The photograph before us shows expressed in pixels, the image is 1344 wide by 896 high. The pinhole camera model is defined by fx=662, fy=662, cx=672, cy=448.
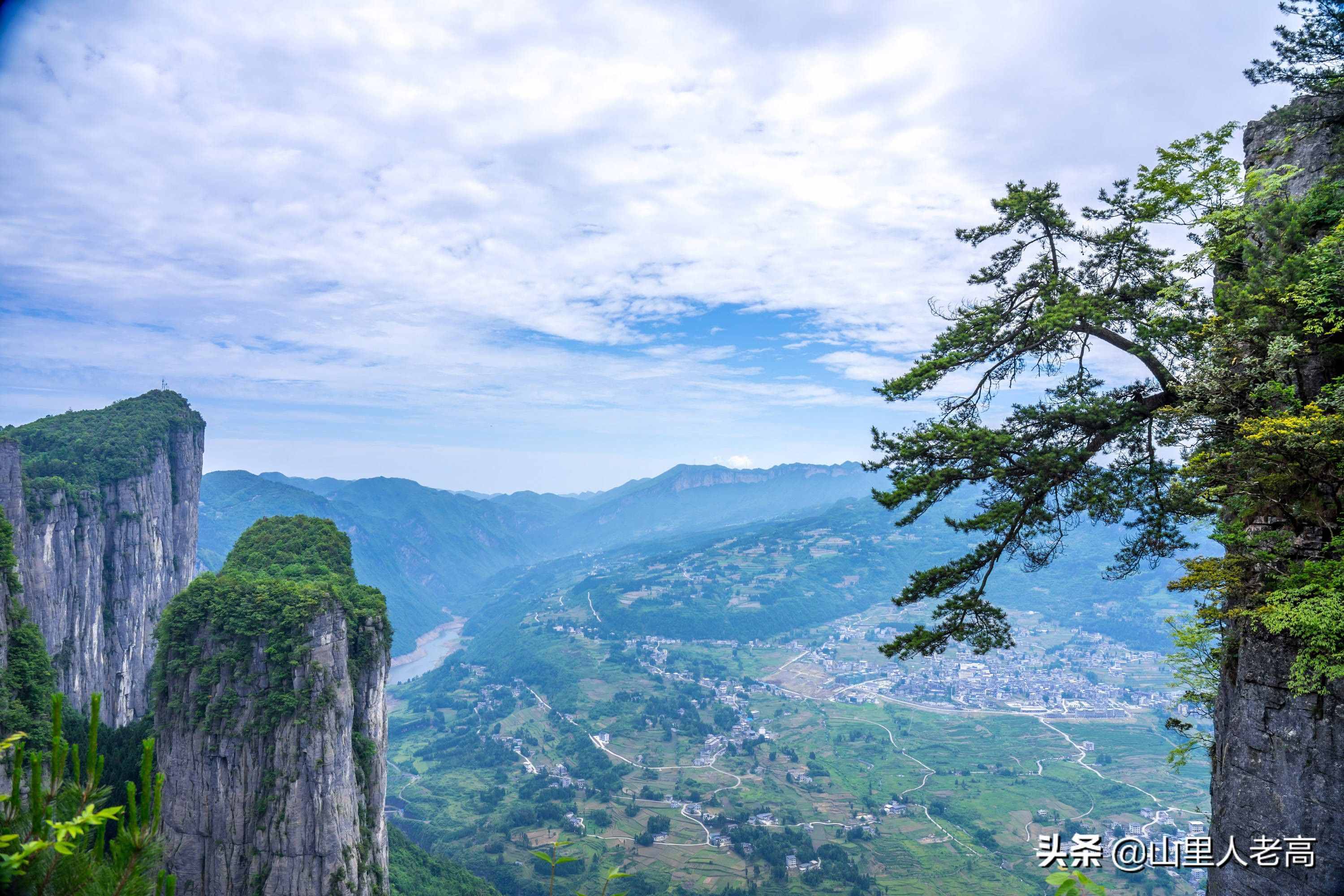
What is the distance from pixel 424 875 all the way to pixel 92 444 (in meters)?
45.4

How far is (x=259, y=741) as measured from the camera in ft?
89.9

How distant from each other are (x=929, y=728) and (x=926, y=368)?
399ft

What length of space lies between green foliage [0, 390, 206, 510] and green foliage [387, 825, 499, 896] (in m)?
34.7

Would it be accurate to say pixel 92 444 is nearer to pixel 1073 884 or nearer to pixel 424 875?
pixel 424 875

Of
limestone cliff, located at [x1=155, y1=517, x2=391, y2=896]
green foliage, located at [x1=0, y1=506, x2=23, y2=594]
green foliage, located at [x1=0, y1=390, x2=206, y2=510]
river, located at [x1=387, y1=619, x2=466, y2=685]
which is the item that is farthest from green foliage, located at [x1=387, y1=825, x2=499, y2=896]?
river, located at [x1=387, y1=619, x2=466, y2=685]

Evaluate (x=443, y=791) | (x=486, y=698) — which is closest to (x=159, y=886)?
(x=443, y=791)

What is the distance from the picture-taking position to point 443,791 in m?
93.6

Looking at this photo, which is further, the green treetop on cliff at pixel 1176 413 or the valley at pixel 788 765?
the valley at pixel 788 765

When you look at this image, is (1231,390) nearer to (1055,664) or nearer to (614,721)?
(614,721)

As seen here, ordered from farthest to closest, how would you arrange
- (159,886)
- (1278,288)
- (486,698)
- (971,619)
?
(486,698), (971,619), (1278,288), (159,886)

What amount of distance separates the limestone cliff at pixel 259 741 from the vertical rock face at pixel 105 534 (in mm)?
23298

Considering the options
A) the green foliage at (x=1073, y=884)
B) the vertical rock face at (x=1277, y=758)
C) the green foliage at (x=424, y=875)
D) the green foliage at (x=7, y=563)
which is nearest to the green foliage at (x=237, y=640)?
the green foliage at (x=7, y=563)

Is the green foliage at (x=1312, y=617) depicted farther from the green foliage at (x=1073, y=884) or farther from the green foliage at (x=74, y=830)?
the green foliage at (x=74, y=830)

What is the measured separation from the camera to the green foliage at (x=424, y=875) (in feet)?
136
